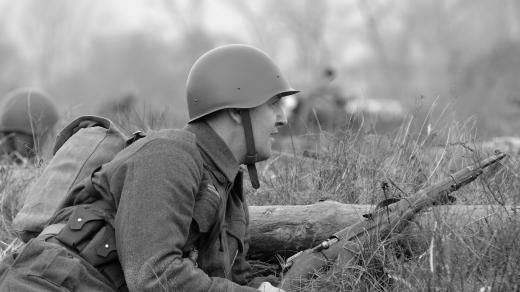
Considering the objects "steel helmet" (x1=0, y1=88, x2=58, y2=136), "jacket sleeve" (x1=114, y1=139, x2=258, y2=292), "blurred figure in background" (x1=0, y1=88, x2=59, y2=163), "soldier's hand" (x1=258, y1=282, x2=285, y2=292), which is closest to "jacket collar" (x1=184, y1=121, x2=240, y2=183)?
"jacket sleeve" (x1=114, y1=139, x2=258, y2=292)

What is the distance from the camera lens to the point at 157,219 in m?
3.28

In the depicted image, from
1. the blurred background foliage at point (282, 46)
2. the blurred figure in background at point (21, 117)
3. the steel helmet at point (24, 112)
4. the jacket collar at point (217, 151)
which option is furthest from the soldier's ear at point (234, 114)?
the blurred background foliage at point (282, 46)

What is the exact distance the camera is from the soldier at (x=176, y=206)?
130 inches

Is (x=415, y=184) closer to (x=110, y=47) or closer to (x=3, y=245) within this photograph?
(x=3, y=245)

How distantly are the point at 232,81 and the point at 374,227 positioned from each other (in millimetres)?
916

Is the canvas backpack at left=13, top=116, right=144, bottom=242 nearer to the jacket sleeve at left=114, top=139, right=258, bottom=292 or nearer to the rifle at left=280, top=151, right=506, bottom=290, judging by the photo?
the jacket sleeve at left=114, top=139, right=258, bottom=292

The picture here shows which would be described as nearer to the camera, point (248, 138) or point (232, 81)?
point (248, 138)

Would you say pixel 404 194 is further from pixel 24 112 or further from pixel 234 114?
pixel 24 112

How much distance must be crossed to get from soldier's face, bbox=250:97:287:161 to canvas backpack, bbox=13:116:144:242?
52 centimetres

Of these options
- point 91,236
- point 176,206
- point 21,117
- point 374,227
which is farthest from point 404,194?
point 21,117

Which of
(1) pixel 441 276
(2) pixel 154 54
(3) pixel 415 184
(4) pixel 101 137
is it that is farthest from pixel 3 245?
(2) pixel 154 54

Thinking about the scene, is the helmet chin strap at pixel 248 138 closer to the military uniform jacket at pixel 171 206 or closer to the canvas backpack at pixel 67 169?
the military uniform jacket at pixel 171 206

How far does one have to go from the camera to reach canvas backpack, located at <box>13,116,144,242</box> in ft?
12.4

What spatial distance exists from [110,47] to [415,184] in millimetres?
57915
